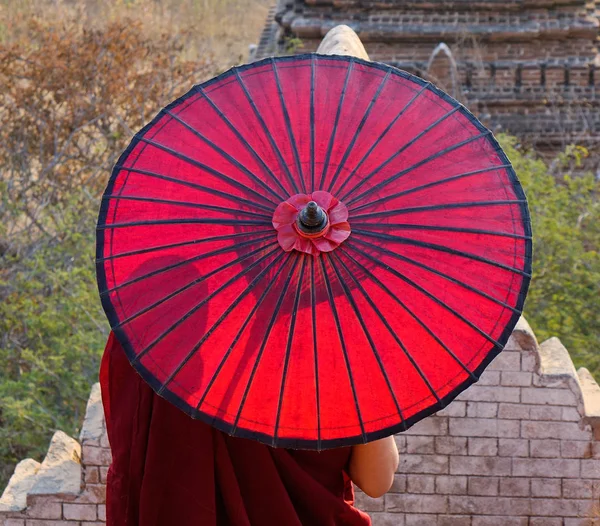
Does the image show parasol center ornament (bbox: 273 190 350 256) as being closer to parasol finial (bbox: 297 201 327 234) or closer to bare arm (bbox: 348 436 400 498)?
parasol finial (bbox: 297 201 327 234)

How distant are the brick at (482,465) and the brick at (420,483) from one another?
0.10 m

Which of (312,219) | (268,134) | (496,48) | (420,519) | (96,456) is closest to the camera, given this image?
(312,219)

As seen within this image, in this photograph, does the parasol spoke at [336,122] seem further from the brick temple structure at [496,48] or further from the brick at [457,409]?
the brick temple structure at [496,48]

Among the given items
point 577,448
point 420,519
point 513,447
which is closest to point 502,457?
point 513,447

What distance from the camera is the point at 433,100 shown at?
1938 mm

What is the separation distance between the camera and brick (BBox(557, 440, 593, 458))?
344 centimetres

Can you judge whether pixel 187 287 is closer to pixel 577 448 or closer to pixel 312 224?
pixel 312 224

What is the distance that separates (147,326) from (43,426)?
3353mm

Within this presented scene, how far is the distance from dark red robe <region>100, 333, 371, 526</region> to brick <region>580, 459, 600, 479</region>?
1.73 metres

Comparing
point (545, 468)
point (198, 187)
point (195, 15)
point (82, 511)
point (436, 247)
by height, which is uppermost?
point (195, 15)

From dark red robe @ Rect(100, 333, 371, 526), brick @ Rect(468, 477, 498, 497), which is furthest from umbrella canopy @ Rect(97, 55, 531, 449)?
brick @ Rect(468, 477, 498, 497)

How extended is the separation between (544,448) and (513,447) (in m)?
0.12

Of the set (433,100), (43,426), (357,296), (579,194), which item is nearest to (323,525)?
(357,296)

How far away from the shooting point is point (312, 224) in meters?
1.66
